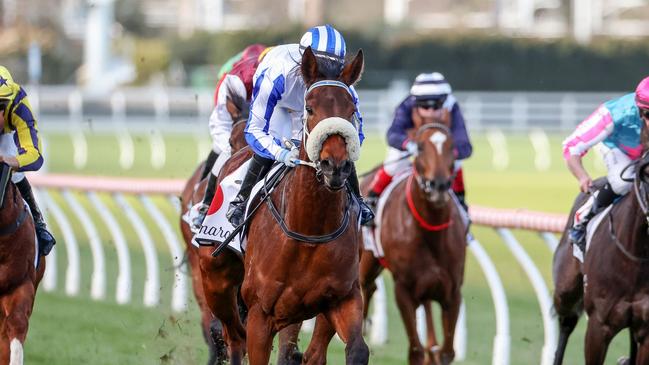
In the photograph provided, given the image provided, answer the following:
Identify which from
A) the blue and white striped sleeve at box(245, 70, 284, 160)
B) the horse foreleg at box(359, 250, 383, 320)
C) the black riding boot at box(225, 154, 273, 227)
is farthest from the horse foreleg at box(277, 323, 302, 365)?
the horse foreleg at box(359, 250, 383, 320)

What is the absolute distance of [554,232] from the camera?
7.68 metres

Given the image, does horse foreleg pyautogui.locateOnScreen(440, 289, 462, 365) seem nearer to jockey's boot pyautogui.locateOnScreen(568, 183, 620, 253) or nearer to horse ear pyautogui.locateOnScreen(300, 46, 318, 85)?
jockey's boot pyautogui.locateOnScreen(568, 183, 620, 253)

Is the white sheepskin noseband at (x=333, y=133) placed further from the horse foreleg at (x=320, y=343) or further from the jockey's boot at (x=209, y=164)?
the jockey's boot at (x=209, y=164)

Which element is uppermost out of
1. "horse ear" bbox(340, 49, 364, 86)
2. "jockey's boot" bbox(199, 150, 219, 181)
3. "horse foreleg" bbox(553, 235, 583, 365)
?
"horse ear" bbox(340, 49, 364, 86)

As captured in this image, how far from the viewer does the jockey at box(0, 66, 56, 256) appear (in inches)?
241

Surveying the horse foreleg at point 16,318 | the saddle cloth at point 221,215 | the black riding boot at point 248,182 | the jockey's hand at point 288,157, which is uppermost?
the jockey's hand at point 288,157

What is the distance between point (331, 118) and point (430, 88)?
334 cm

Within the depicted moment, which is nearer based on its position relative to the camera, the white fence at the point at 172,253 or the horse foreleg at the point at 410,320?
the horse foreleg at the point at 410,320

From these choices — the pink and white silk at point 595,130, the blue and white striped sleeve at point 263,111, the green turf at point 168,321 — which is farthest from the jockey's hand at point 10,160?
the pink and white silk at point 595,130

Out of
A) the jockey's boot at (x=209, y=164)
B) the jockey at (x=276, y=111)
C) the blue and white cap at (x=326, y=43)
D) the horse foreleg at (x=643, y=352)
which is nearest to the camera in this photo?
the blue and white cap at (x=326, y=43)

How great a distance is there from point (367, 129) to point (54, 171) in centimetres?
1124

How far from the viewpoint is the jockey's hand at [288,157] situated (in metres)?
5.30

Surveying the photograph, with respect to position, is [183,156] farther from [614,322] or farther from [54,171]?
[614,322]

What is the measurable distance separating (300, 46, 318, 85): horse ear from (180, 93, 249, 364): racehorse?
1.38 meters
